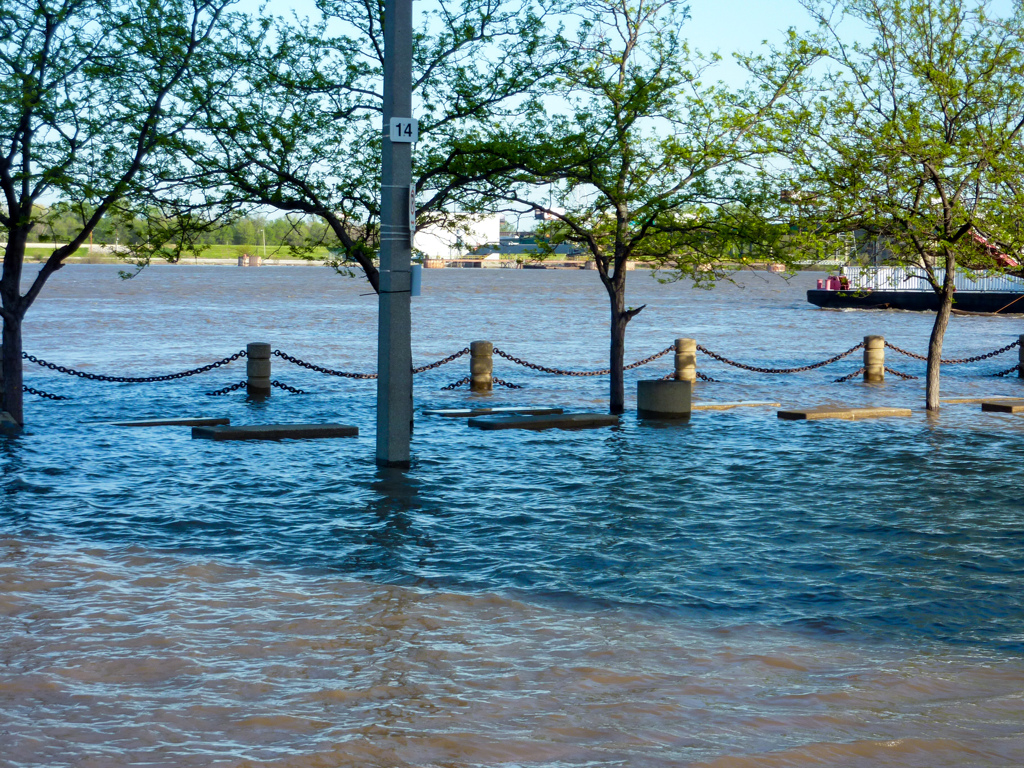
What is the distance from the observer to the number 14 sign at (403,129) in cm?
1304

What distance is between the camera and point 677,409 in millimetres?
19547

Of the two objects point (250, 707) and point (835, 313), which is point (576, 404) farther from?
point (835, 313)

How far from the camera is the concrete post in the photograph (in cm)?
2673

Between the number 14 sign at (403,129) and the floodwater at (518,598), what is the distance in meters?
3.86

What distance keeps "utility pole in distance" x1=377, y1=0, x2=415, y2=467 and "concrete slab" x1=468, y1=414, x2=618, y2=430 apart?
4.07 meters

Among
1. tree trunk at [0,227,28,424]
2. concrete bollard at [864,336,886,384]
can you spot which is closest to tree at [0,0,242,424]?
tree trunk at [0,227,28,424]

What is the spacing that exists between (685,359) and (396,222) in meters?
14.6

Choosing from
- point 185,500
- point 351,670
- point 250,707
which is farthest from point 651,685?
point 185,500

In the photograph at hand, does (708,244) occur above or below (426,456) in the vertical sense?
above

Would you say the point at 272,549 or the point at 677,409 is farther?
the point at 677,409

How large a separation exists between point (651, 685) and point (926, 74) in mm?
15127

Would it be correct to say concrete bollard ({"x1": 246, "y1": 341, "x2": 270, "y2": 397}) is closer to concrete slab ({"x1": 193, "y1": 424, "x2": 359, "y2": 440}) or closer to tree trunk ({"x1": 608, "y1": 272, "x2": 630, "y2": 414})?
concrete slab ({"x1": 193, "y1": 424, "x2": 359, "y2": 440})

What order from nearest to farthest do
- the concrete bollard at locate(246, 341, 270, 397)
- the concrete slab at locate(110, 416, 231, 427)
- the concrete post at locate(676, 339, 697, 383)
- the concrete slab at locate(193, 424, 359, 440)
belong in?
the concrete slab at locate(193, 424, 359, 440)
the concrete slab at locate(110, 416, 231, 427)
the concrete bollard at locate(246, 341, 270, 397)
the concrete post at locate(676, 339, 697, 383)

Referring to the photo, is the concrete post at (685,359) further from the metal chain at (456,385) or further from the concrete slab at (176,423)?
the concrete slab at (176,423)
